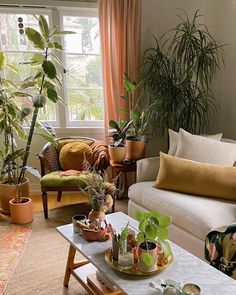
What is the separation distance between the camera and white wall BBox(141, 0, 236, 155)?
10.8ft

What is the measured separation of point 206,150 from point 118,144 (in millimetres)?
912

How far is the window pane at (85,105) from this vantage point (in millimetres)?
3699

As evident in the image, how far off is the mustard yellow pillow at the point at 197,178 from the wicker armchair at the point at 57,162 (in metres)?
0.81

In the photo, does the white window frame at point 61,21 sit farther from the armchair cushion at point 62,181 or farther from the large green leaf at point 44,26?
the armchair cushion at point 62,181

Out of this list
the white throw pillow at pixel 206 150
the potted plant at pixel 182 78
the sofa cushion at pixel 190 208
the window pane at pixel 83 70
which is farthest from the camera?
the window pane at pixel 83 70

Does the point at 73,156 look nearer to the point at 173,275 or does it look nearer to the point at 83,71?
the point at 83,71

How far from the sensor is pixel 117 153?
3012mm

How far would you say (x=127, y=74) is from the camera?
346 cm

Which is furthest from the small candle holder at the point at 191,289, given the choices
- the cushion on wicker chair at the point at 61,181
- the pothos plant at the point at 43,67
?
the pothos plant at the point at 43,67

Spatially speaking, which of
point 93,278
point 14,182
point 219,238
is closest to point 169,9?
point 14,182

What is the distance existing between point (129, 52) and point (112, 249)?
245 centimetres

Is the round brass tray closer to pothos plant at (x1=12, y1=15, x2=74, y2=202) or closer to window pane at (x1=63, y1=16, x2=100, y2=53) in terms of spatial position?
pothos plant at (x1=12, y1=15, x2=74, y2=202)

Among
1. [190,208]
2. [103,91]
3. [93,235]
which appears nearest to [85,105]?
[103,91]

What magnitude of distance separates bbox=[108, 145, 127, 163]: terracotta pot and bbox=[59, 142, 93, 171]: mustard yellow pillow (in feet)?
0.99
